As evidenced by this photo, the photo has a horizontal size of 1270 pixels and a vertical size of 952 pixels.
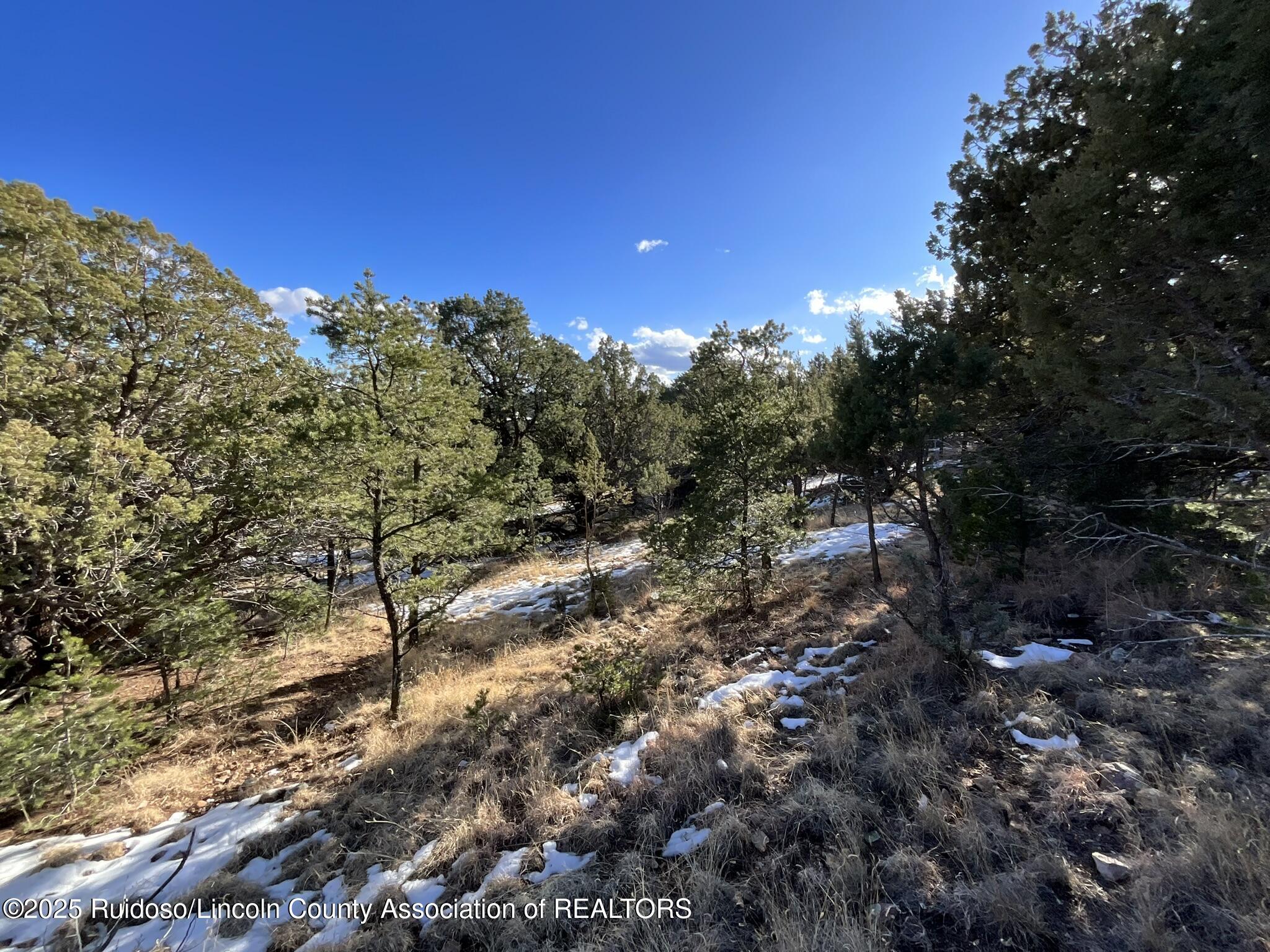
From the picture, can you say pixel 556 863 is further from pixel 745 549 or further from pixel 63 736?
pixel 745 549

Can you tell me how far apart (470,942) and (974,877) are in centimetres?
287

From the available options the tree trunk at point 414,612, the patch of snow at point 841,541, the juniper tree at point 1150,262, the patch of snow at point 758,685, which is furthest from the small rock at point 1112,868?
the patch of snow at point 841,541

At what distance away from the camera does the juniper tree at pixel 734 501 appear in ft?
24.2

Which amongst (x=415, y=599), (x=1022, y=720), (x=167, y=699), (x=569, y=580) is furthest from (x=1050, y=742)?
(x=569, y=580)

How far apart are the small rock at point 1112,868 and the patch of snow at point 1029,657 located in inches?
85.1

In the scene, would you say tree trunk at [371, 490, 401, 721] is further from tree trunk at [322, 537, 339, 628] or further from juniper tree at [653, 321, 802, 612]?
juniper tree at [653, 321, 802, 612]

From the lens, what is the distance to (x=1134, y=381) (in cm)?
410

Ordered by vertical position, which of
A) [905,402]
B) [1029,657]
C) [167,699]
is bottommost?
[1029,657]

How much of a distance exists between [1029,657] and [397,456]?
6.97m

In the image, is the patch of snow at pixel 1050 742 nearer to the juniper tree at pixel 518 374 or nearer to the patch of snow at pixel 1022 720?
the patch of snow at pixel 1022 720

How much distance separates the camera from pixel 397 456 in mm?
5328

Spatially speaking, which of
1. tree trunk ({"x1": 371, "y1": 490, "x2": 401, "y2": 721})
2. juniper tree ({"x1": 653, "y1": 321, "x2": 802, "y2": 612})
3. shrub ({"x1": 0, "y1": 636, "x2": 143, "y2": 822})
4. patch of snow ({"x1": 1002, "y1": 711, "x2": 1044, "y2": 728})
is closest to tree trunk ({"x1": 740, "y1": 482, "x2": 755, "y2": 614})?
juniper tree ({"x1": 653, "y1": 321, "x2": 802, "y2": 612})

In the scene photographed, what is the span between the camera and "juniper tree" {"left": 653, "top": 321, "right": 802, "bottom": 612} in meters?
7.38

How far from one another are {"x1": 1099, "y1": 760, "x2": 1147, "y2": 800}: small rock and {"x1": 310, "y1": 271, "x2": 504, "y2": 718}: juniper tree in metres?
6.33
